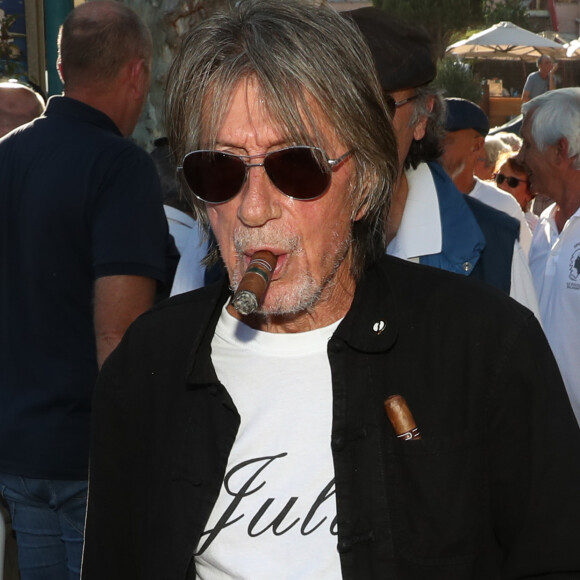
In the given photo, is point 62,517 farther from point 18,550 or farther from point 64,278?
point 64,278

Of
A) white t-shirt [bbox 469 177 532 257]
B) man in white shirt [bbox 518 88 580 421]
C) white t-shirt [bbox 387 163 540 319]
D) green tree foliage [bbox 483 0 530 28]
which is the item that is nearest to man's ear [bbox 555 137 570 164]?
man in white shirt [bbox 518 88 580 421]

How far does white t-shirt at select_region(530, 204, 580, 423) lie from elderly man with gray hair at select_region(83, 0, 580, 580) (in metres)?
2.37

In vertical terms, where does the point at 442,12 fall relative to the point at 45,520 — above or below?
below

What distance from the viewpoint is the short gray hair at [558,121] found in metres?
5.16

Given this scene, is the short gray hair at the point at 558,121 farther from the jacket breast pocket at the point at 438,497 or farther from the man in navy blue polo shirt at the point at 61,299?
the jacket breast pocket at the point at 438,497

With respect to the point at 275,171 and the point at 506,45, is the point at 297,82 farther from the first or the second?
the point at 506,45

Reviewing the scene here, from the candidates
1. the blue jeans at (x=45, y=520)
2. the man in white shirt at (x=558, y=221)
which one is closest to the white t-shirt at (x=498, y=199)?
the man in white shirt at (x=558, y=221)

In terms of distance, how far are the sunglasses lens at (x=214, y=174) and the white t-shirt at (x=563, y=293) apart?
255 cm

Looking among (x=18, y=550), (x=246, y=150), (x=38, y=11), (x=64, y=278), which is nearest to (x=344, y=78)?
(x=246, y=150)

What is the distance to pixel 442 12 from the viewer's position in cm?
2972

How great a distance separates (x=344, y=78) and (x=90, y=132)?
1713 mm

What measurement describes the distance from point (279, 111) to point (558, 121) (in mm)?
3654

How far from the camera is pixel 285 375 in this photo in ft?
6.38

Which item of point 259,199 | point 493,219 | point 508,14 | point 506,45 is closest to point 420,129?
point 493,219
